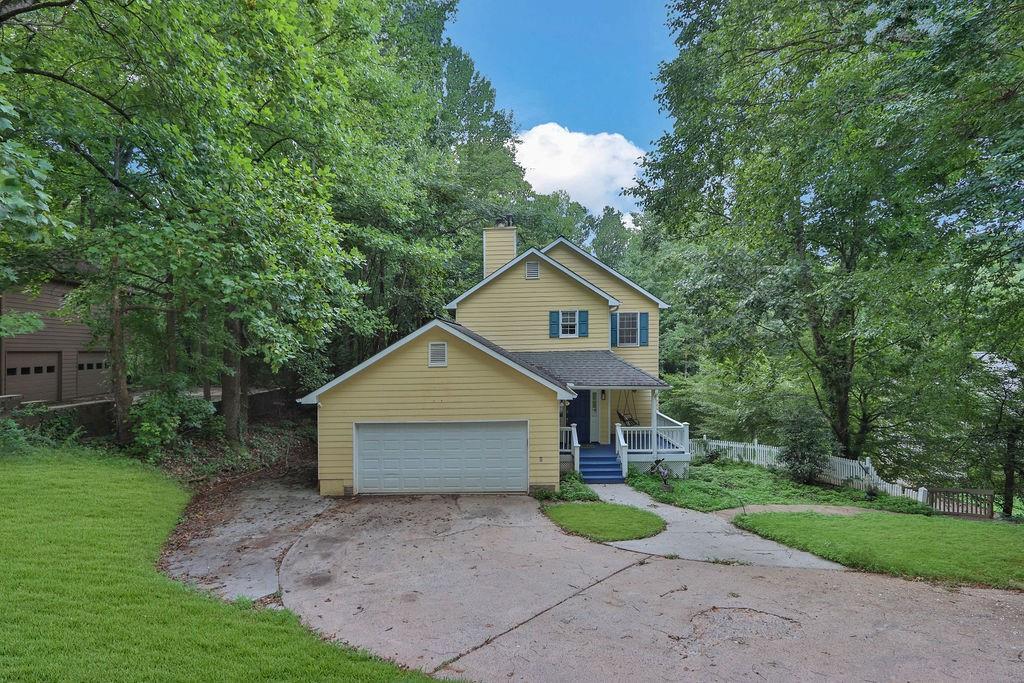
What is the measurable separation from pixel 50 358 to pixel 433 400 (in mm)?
15743

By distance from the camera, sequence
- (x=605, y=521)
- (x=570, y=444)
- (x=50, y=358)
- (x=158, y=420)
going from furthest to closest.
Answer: (x=50, y=358), (x=570, y=444), (x=158, y=420), (x=605, y=521)

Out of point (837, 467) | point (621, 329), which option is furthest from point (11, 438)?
point (837, 467)

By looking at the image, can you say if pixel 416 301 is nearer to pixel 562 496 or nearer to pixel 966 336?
pixel 562 496

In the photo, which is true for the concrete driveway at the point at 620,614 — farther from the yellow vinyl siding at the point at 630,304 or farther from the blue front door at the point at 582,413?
the yellow vinyl siding at the point at 630,304

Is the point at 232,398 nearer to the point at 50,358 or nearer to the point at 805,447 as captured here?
the point at 50,358

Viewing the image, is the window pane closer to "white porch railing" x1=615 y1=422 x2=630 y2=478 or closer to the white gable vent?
"white porch railing" x1=615 y1=422 x2=630 y2=478

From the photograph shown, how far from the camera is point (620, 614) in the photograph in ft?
17.2

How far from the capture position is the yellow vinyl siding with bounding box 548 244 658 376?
51.9ft

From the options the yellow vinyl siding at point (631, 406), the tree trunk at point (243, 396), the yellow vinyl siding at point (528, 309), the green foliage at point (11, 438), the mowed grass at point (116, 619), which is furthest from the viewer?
the yellow vinyl siding at point (631, 406)

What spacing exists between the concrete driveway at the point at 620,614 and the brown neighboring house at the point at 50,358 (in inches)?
517

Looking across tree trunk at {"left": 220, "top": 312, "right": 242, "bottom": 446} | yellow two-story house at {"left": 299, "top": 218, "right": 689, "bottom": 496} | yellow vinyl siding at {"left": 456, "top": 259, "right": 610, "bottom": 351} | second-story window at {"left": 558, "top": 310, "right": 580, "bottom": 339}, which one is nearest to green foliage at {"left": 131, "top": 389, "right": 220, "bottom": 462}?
tree trunk at {"left": 220, "top": 312, "right": 242, "bottom": 446}

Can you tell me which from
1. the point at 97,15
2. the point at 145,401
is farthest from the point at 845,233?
the point at 145,401

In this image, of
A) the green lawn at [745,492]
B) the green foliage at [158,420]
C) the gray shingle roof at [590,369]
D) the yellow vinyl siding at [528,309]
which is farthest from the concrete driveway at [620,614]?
the yellow vinyl siding at [528,309]

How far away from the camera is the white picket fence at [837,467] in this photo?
11789 mm
